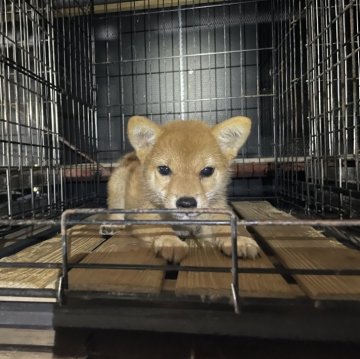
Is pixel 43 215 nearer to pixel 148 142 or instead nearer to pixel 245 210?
pixel 148 142

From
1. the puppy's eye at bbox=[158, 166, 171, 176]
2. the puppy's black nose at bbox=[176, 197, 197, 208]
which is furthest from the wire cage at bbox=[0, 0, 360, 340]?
the puppy's eye at bbox=[158, 166, 171, 176]

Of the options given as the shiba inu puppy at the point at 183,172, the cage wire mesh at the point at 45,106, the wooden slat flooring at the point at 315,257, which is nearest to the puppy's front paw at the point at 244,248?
the shiba inu puppy at the point at 183,172

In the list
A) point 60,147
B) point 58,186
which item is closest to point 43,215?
point 58,186

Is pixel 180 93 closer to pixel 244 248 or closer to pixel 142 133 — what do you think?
pixel 142 133

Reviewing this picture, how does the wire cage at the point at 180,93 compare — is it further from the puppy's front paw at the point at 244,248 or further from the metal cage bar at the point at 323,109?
the puppy's front paw at the point at 244,248

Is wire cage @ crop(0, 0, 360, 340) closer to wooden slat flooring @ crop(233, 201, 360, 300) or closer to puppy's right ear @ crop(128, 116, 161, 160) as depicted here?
wooden slat flooring @ crop(233, 201, 360, 300)

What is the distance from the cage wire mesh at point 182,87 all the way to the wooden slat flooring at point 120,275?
2.51 feet

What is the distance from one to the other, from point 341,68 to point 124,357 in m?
1.82

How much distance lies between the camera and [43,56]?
265 cm

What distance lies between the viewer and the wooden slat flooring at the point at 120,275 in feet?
3.78

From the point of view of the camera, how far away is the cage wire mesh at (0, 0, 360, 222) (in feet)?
7.28

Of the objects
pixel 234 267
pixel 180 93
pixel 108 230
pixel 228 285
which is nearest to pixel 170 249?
pixel 228 285

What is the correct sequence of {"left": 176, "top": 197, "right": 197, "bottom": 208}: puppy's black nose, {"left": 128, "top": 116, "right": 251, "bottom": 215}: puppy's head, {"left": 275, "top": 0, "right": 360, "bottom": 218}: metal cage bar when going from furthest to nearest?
{"left": 275, "top": 0, "right": 360, "bottom": 218}: metal cage bar, {"left": 128, "top": 116, "right": 251, "bottom": 215}: puppy's head, {"left": 176, "top": 197, "right": 197, "bottom": 208}: puppy's black nose

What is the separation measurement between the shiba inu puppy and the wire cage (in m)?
0.29
